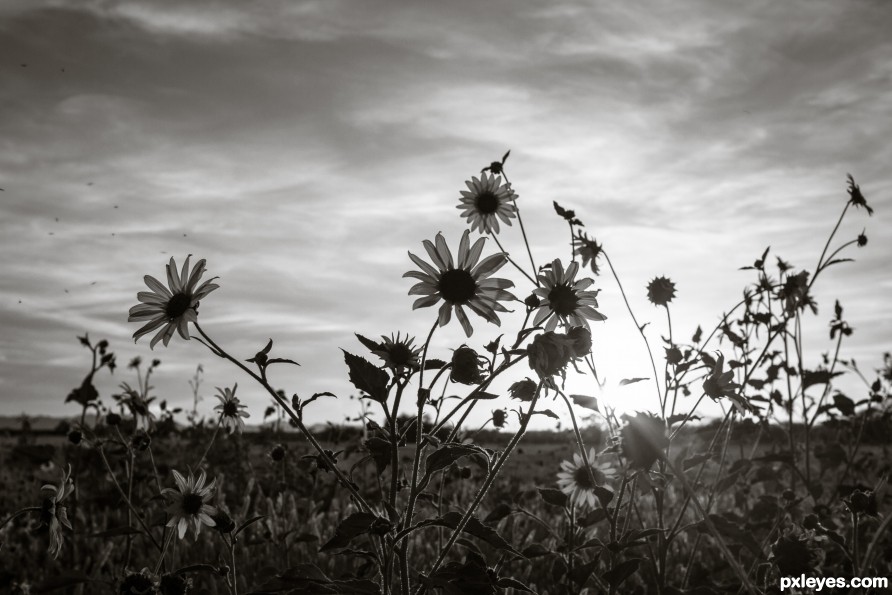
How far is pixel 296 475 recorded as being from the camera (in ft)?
24.9

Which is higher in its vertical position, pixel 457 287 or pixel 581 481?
pixel 457 287

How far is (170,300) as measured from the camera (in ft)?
7.29

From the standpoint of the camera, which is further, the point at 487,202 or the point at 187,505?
the point at 487,202

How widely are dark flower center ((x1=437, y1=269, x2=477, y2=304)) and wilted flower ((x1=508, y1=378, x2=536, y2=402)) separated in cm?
40

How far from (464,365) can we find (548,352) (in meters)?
0.22

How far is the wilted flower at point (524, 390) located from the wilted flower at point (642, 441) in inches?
15.2

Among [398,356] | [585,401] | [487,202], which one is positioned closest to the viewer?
[398,356]

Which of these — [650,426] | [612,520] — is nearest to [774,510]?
[612,520]

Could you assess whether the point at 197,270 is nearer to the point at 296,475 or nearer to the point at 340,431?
the point at 340,431

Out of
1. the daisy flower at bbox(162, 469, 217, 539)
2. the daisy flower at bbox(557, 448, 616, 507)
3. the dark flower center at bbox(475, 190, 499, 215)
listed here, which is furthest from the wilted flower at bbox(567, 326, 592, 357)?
the dark flower center at bbox(475, 190, 499, 215)

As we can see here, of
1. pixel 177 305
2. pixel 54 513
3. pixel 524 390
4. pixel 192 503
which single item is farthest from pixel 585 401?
pixel 54 513

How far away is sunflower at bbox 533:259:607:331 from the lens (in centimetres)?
240

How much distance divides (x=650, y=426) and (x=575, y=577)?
34.0 inches

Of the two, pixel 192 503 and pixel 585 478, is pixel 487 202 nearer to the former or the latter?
pixel 585 478
